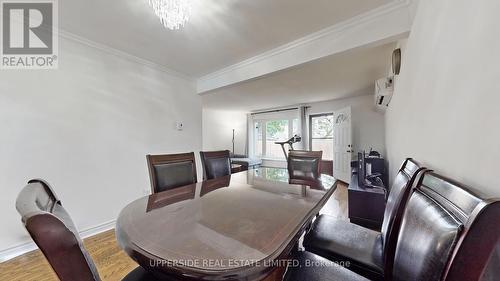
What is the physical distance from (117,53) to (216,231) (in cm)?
271

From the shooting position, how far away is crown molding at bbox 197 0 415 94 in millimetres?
1688

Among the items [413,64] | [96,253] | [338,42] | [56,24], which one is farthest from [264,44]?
[96,253]

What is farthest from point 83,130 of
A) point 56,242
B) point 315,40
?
point 315,40

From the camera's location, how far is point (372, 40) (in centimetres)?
181

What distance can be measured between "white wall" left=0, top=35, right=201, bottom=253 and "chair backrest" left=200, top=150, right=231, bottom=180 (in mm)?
1197

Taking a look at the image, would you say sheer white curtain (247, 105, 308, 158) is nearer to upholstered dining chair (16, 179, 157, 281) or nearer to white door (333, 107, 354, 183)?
white door (333, 107, 354, 183)

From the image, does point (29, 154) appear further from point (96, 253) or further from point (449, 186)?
point (449, 186)

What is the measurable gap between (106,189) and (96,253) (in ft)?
2.49

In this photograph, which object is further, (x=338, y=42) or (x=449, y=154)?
(x=338, y=42)

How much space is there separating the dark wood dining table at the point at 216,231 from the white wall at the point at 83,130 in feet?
5.23

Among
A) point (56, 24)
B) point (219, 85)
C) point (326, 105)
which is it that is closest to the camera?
point (56, 24)

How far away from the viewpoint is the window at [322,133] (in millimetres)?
5648

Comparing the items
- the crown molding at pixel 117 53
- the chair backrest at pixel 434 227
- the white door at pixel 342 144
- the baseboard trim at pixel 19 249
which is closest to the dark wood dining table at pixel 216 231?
the chair backrest at pixel 434 227

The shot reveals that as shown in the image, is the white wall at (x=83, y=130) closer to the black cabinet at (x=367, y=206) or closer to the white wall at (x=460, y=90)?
the black cabinet at (x=367, y=206)
